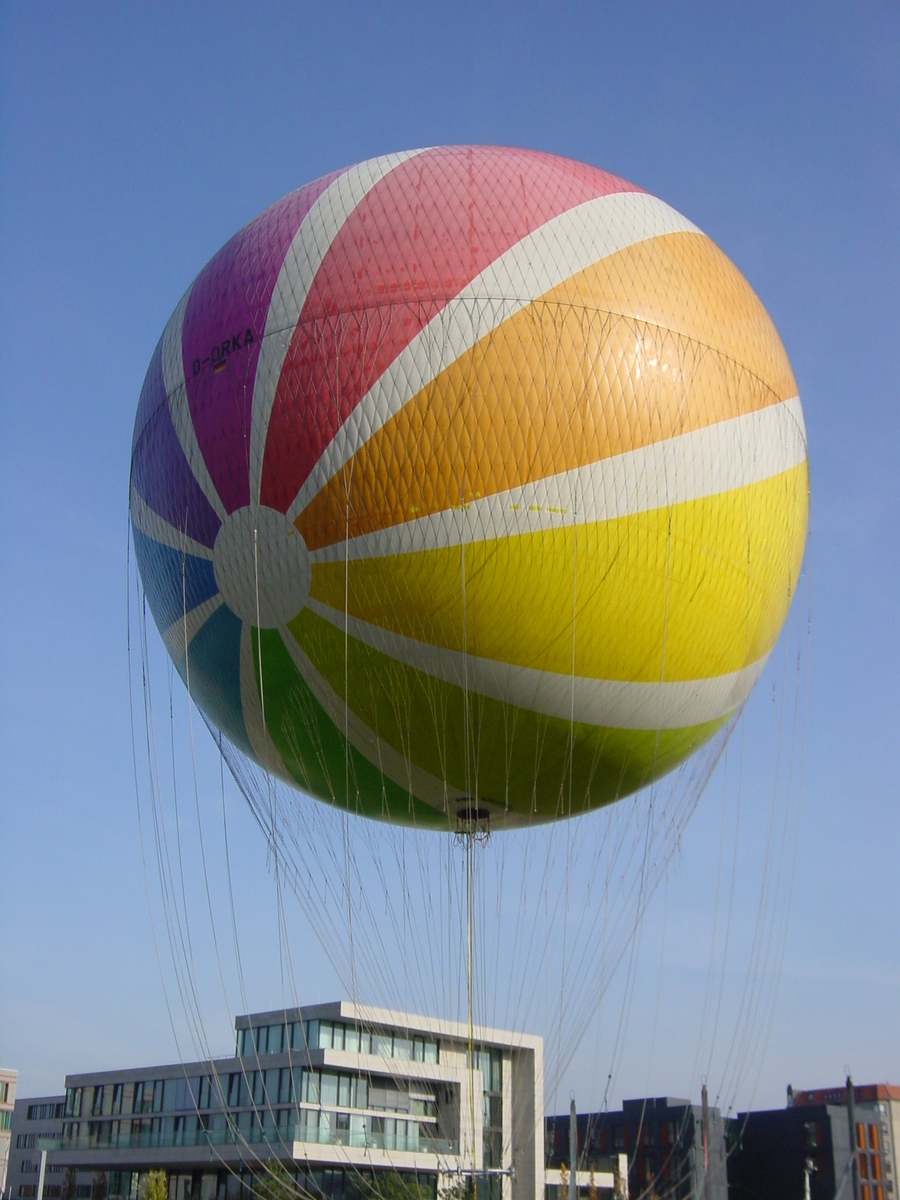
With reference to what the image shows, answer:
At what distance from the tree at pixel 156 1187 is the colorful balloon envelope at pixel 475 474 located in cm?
3816

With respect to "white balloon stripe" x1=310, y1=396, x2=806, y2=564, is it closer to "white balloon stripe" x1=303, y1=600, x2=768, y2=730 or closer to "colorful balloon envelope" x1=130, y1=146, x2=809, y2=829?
"colorful balloon envelope" x1=130, y1=146, x2=809, y2=829

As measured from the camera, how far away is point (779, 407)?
51.2 ft

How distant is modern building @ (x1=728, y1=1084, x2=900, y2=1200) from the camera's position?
6575 centimetres

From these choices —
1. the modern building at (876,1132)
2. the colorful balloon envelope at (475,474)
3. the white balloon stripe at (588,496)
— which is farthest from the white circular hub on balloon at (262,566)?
the modern building at (876,1132)

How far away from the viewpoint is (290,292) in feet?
47.4

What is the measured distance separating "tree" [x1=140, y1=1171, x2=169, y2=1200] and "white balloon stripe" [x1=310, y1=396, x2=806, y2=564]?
135 ft

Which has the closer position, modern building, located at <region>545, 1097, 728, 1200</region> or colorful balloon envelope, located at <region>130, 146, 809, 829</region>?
colorful balloon envelope, located at <region>130, 146, 809, 829</region>

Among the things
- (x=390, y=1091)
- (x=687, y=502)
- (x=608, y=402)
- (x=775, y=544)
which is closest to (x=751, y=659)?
(x=775, y=544)

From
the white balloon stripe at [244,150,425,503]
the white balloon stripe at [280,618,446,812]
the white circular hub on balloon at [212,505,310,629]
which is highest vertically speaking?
the white balloon stripe at [244,150,425,503]

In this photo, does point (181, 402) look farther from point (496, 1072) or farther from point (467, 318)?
point (496, 1072)

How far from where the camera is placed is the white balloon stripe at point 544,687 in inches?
562

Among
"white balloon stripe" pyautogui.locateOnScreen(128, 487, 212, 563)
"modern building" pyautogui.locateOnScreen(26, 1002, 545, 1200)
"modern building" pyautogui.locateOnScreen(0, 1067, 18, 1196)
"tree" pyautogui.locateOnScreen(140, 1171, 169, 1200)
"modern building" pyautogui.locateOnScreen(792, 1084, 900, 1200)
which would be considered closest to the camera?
"white balloon stripe" pyautogui.locateOnScreen(128, 487, 212, 563)

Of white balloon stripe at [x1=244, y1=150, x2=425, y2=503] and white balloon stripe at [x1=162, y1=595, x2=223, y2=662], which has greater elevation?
white balloon stripe at [x1=244, y1=150, x2=425, y2=503]

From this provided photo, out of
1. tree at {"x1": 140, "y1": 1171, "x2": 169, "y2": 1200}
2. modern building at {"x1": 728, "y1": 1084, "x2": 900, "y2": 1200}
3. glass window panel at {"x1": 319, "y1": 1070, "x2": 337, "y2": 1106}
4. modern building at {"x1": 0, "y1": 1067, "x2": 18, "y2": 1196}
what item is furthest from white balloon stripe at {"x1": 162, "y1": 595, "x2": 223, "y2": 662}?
modern building at {"x1": 0, "y1": 1067, "x2": 18, "y2": 1196}
